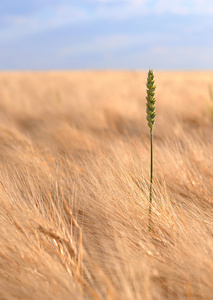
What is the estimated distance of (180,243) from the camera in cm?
117

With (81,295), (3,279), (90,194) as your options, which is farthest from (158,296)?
(90,194)

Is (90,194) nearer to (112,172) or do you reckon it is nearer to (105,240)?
(112,172)

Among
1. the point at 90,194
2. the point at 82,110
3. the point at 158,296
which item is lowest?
the point at 158,296

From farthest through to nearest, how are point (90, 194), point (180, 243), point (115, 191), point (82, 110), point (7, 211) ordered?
point (82, 110), point (90, 194), point (115, 191), point (7, 211), point (180, 243)

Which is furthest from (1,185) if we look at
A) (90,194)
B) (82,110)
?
(82,110)

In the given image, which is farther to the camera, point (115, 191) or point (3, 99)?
point (3, 99)

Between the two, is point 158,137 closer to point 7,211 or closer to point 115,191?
point 115,191

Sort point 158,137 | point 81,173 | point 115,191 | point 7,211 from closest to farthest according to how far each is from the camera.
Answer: point 7,211 < point 115,191 < point 81,173 < point 158,137

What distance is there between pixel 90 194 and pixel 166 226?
49 cm

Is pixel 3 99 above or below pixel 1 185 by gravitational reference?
above

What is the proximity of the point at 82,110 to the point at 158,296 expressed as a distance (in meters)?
3.82

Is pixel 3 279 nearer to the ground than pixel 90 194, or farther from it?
nearer to the ground

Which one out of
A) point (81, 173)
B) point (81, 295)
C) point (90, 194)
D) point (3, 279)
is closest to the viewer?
point (81, 295)

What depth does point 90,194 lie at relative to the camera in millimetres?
1655
